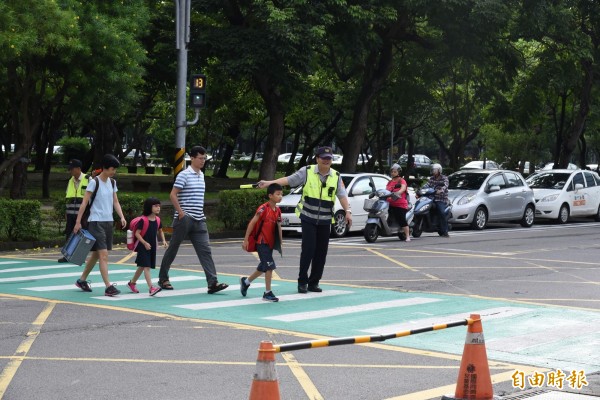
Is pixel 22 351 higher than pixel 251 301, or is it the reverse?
pixel 251 301

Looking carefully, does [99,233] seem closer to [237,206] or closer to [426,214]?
[237,206]

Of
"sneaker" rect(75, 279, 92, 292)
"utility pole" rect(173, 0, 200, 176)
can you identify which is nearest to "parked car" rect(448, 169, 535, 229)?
"utility pole" rect(173, 0, 200, 176)

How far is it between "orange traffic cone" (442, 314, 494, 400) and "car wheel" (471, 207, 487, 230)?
1925 cm

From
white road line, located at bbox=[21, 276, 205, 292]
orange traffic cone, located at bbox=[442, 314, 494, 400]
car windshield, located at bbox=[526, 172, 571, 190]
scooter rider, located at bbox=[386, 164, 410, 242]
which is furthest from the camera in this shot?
car windshield, located at bbox=[526, 172, 571, 190]

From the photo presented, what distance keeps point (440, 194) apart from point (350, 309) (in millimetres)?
11421

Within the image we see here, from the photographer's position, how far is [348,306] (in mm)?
12195

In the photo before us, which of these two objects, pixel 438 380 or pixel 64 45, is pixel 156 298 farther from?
pixel 64 45

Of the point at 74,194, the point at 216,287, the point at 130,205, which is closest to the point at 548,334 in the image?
the point at 216,287

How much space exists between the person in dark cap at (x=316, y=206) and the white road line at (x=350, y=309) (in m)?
1.09

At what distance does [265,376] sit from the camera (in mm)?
5527

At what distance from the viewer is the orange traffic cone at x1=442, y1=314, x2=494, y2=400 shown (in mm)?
6906

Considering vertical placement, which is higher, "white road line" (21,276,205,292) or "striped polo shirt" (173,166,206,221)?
"striped polo shirt" (173,166,206,221)

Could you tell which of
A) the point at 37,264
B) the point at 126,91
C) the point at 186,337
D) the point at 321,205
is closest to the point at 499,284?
the point at 321,205

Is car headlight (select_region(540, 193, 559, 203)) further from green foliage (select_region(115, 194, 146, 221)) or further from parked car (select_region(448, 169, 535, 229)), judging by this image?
green foliage (select_region(115, 194, 146, 221))
